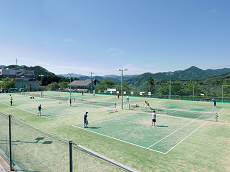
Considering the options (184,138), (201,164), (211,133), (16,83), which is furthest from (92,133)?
(16,83)

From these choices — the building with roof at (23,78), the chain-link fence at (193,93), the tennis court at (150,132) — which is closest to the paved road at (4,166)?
the tennis court at (150,132)

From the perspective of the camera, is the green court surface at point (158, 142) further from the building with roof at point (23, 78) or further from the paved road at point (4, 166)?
the building with roof at point (23, 78)

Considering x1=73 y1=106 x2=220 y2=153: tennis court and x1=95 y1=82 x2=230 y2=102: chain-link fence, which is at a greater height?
x1=95 y1=82 x2=230 y2=102: chain-link fence

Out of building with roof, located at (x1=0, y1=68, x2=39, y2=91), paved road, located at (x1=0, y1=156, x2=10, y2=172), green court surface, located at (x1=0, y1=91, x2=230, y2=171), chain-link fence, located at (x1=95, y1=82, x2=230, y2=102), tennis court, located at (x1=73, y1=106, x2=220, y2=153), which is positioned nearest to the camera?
paved road, located at (x1=0, y1=156, x2=10, y2=172)

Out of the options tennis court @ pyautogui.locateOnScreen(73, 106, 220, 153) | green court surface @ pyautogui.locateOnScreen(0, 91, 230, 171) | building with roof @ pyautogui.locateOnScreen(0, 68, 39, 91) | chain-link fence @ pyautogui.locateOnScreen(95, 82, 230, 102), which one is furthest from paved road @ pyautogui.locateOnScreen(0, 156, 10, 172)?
building with roof @ pyautogui.locateOnScreen(0, 68, 39, 91)

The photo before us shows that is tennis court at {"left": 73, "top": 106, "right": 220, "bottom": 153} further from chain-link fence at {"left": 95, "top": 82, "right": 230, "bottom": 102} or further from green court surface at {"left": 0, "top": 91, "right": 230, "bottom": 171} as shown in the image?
chain-link fence at {"left": 95, "top": 82, "right": 230, "bottom": 102}

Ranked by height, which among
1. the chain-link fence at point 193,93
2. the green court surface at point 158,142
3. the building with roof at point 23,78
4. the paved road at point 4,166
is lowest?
the green court surface at point 158,142

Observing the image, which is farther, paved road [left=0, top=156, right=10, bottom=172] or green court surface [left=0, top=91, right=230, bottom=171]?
green court surface [left=0, top=91, right=230, bottom=171]

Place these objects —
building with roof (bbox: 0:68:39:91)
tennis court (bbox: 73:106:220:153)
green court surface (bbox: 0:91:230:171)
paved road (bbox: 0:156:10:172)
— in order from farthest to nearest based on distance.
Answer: building with roof (bbox: 0:68:39:91)
tennis court (bbox: 73:106:220:153)
green court surface (bbox: 0:91:230:171)
paved road (bbox: 0:156:10:172)

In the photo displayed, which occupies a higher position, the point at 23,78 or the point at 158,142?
the point at 23,78

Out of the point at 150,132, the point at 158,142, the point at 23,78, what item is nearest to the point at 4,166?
the point at 158,142

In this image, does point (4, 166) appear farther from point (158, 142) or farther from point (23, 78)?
point (23, 78)

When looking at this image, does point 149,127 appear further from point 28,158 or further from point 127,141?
point 28,158

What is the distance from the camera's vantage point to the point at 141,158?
8.97 metres
